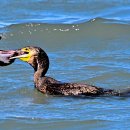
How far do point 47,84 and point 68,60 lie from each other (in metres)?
1.97

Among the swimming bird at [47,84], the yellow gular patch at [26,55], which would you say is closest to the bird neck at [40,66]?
the swimming bird at [47,84]

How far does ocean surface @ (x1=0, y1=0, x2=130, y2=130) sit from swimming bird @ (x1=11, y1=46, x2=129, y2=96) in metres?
0.13

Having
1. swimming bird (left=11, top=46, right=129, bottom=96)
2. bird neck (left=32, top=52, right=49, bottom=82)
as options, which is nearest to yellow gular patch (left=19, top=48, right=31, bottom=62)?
swimming bird (left=11, top=46, right=129, bottom=96)

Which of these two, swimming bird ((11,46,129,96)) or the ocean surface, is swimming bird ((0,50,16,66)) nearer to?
swimming bird ((11,46,129,96))

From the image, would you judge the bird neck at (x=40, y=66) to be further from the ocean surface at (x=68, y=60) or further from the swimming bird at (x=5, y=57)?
the swimming bird at (x=5, y=57)

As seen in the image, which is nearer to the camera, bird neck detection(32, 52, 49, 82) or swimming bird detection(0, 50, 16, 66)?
swimming bird detection(0, 50, 16, 66)

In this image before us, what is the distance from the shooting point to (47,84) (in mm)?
13398

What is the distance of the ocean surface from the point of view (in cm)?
1178

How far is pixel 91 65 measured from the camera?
48.6ft

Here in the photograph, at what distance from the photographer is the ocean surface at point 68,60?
11.8 m

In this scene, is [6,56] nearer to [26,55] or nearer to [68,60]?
[26,55]

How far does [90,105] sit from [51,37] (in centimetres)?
525

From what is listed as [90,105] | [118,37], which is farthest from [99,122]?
[118,37]

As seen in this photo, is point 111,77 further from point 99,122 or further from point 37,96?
point 99,122
